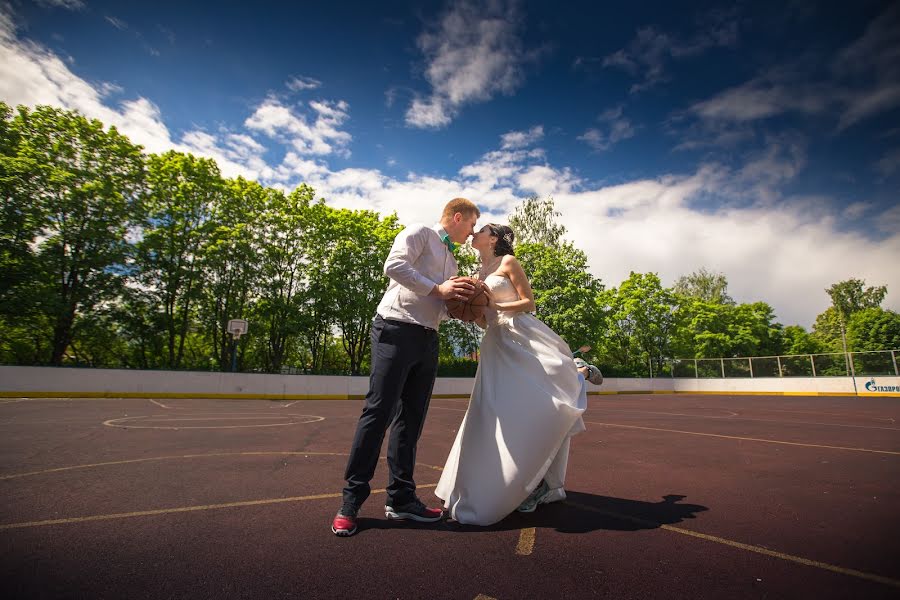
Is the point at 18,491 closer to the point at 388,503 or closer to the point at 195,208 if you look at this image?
the point at 388,503

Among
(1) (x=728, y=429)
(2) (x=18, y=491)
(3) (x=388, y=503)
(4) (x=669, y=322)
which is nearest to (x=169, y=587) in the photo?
(3) (x=388, y=503)

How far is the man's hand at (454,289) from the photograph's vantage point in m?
2.78

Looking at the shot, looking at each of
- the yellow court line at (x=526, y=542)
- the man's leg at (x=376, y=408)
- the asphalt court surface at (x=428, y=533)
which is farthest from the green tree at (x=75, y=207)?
the yellow court line at (x=526, y=542)

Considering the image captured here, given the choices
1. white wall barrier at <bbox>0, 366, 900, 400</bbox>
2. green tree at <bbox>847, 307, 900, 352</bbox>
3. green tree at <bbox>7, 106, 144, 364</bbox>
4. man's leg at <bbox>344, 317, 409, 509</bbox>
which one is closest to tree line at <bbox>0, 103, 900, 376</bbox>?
green tree at <bbox>7, 106, 144, 364</bbox>

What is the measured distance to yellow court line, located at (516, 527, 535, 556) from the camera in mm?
2213

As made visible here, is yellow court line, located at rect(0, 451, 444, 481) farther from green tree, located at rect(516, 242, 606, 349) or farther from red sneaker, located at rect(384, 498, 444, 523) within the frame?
green tree, located at rect(516, 242, 606, 349)

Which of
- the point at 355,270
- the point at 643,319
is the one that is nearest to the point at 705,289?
the point at 643,319

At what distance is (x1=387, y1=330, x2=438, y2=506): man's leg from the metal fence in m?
32.2

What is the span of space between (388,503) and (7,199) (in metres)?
27.9

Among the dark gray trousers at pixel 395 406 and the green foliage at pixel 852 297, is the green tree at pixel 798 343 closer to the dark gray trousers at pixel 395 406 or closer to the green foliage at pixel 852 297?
the green foliage at pixel 852 297

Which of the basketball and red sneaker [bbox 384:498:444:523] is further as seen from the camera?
the basketball

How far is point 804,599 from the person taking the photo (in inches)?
66.5

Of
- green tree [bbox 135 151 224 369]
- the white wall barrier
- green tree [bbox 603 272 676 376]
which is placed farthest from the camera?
green tree [bbox 603 272 676 376]

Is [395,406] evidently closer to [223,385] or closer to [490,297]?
[490,297]
